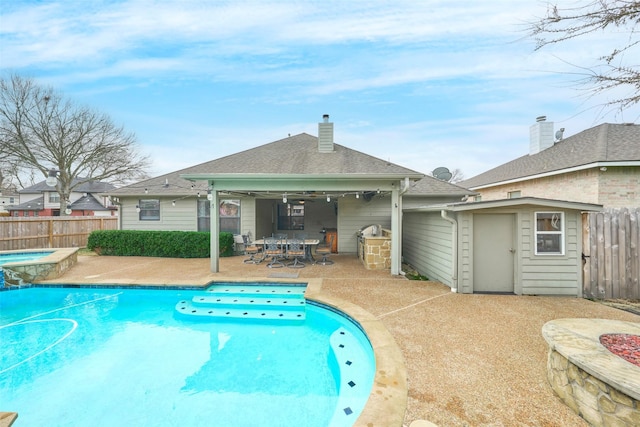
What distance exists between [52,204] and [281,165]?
1343 inches

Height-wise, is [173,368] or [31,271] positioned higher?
[31,271]

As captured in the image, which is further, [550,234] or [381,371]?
[550,234]

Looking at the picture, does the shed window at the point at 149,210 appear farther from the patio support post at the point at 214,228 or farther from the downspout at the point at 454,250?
the downspout at the point at 454,250

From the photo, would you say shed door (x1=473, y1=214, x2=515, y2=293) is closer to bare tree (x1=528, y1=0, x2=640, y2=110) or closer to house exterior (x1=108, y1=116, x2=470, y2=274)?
bare tree (x1=528, y1=0, x2=640, y2=110)

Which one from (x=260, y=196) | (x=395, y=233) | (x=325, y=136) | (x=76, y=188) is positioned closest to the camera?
(x=395, y=233)

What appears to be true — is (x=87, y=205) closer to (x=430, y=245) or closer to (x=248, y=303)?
(x=248, y=303)

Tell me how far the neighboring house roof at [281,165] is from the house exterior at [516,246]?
4.87 meters

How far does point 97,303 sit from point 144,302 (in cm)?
103

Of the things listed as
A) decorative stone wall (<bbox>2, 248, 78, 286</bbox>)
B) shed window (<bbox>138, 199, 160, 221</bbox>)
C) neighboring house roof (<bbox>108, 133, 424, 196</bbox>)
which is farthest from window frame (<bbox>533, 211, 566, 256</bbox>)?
shed window (<bbox>138, 199, 160, 221</bbox>)

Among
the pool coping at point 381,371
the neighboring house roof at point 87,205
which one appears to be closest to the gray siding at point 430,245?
the pool coping at point 381,371

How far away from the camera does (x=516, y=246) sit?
242 inches

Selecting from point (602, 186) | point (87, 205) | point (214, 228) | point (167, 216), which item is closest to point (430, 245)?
point (602, 186)

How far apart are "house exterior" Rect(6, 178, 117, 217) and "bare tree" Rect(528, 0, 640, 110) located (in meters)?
36.6

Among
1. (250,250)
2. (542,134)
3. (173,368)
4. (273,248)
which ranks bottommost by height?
(173,368)
